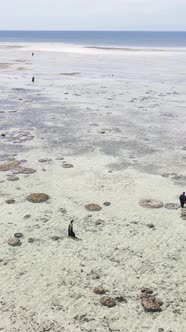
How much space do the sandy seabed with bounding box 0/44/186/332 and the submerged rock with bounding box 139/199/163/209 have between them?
39 centimetres

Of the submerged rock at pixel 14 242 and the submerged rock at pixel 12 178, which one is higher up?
the submerged rock at pixel 12 178

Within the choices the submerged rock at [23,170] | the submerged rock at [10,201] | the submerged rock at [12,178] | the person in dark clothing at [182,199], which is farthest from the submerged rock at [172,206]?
the submerged rock at [12,178]

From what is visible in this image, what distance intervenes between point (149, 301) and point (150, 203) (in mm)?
9741

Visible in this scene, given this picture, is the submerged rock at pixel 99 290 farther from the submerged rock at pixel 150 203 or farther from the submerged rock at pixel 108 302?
the submerged rock at pixel 150 203

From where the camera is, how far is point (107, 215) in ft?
81.2

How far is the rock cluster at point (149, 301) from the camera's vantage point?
55.3ft

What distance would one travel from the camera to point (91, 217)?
80.2 feet

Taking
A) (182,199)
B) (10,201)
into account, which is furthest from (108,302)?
(10,201)

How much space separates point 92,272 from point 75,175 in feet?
40.8

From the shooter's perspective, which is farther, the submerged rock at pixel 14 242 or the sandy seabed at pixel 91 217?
the submerged rock at pixel 14 242

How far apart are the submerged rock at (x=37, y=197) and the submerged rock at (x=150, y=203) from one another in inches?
249

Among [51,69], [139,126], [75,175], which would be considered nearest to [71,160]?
[75,175]

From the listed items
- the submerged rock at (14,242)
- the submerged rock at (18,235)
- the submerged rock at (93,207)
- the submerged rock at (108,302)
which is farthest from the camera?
the submerged rock at (93,207)

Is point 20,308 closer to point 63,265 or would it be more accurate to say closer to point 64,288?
point 64,288
